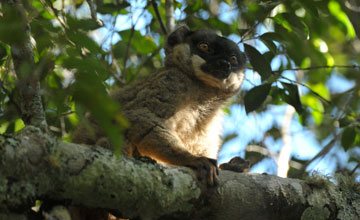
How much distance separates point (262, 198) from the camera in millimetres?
3580

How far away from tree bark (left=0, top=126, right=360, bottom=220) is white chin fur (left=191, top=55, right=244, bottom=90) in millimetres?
2098

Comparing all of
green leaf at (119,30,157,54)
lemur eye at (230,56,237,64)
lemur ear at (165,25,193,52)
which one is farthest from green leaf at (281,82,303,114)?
green leaf at (119,30,157,54)

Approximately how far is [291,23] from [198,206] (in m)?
2.58

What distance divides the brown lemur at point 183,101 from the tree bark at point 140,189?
0.36m

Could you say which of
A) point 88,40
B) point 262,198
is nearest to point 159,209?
point 262,198

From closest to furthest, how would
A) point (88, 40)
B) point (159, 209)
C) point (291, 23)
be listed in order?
point (88, 40)
point (159, 209)
point (291, 23)

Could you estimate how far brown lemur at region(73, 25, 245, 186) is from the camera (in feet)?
14.6

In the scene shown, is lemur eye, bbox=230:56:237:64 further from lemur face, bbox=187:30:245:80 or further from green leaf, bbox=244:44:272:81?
green leaf, bbox=244:44:272:81

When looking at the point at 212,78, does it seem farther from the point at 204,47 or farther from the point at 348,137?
the point at 348,137

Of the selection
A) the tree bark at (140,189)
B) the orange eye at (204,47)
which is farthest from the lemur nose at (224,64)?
the tree bark at (140,189)

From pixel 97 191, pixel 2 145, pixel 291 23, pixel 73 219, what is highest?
pixel 291 23

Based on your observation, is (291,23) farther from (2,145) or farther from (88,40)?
(2,145)

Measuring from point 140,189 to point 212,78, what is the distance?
2.83 m

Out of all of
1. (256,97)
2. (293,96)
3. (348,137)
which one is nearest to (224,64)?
(256,97)
